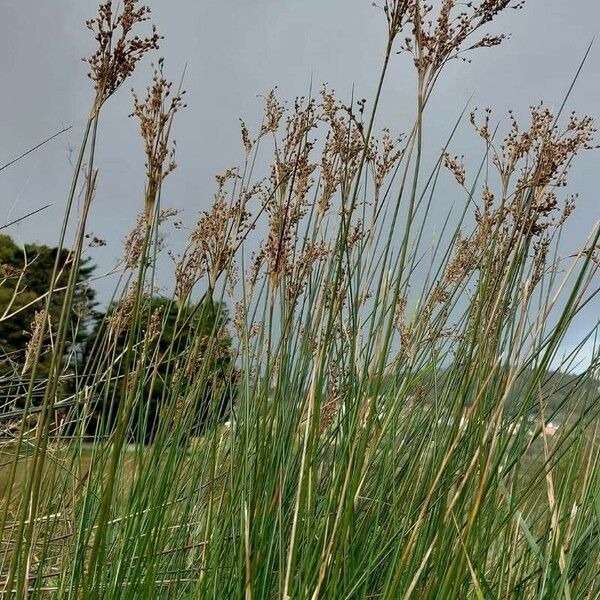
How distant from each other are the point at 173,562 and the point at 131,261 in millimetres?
780

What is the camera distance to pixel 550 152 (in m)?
1.38

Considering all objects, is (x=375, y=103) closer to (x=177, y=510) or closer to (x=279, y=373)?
(x=279, y=373)

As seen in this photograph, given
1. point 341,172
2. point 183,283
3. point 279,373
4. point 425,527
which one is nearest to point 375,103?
point 341,172

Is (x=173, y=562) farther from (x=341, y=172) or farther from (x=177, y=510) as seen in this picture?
(x=341, y=172)

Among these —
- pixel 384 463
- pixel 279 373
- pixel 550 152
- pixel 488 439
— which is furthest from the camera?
pixel 384 463

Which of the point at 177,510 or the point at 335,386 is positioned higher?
the point at 335,386

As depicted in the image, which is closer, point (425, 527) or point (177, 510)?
point (425, 527)

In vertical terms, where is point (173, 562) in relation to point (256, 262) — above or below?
below

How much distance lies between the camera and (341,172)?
Result: 5.70 feet

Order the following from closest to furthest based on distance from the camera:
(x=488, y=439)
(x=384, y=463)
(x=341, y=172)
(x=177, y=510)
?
(x=488, y=439)
(x=341, y=172)
(x=384, y=463)
(x=177, y=510)

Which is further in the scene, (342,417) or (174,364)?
(174,364)

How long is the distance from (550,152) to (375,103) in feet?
0.98

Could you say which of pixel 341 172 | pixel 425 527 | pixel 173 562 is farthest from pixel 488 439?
pixel 173 562

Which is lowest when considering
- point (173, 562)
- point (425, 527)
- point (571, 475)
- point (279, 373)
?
point (173, 562)
